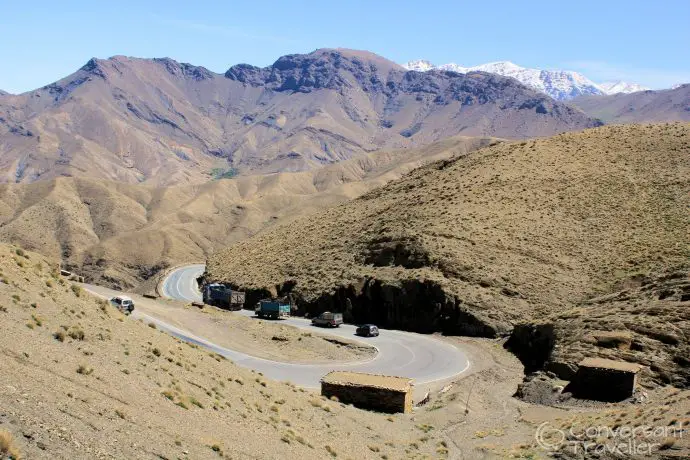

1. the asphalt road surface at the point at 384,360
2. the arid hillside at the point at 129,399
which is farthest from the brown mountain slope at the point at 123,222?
the arid hillside at the point at 129,399

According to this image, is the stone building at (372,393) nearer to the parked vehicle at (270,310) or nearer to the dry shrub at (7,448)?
the dry shrub at (7,448)

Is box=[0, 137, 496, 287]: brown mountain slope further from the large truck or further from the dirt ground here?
the dirt ground

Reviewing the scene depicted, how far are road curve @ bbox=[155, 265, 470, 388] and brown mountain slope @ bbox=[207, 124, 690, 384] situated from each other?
155 inches

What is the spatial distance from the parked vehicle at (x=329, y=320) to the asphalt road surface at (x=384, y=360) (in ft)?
1.58

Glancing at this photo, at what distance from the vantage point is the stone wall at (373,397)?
24.2 meters

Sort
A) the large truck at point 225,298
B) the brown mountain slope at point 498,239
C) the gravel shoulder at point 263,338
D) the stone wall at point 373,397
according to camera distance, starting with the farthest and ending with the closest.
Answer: the large truck at point 225,298, the brown mountain slope at point 498,239, the gravel shoulder at point 263,338, the stone wall at point 373,397

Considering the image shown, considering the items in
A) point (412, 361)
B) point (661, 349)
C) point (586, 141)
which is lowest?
point (412, 361)

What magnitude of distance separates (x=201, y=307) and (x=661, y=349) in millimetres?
33395

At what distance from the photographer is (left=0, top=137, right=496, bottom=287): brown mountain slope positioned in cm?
14000

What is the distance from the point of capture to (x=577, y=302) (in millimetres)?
43844

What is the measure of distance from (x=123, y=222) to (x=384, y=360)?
149 metres

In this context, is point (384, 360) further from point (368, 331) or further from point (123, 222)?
point (123, 222)

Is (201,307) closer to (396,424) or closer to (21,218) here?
(396,424)

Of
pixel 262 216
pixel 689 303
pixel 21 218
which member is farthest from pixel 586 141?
pixel 21 218
